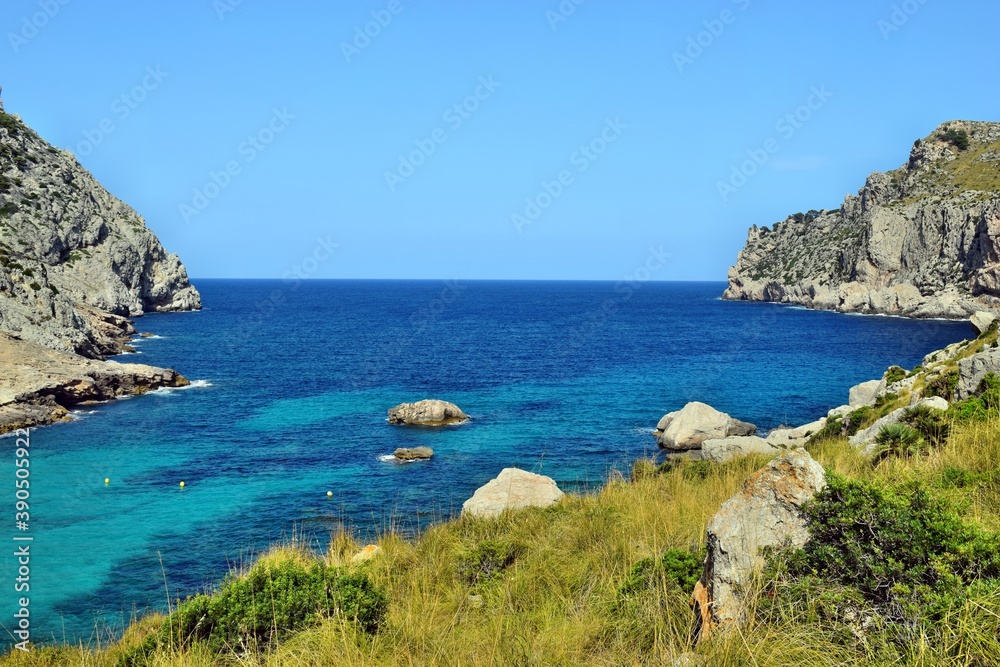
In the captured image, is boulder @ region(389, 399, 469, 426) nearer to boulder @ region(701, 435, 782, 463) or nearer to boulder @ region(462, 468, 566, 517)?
boulder @ region(701, 435, 782, 463)

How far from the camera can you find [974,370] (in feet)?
43.3

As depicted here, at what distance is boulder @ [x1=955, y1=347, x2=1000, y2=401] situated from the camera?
12812 mm

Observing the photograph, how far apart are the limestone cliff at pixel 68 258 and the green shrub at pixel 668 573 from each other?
2235 inches

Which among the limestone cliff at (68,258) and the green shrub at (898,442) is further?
the limestone cliff at (68,258)

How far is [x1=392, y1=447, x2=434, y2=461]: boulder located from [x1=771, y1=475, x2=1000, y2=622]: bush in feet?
101

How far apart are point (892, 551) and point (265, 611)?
566cm

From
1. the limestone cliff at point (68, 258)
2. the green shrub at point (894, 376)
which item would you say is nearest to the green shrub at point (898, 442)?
the green shrub at point (894, 376)

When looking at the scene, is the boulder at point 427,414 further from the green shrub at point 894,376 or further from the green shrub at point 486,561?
the green shrub at point 486,561

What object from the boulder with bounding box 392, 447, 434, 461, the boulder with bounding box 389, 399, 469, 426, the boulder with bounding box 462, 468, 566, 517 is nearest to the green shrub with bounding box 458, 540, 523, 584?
the boulder with bounding box 462, 468, 566, 517

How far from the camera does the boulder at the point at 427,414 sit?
139 feet

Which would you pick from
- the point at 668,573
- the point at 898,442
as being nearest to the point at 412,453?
the point at 898,442

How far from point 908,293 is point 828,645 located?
140 metres

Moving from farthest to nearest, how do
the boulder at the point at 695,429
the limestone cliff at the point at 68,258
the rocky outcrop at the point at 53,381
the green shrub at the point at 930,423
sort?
the limestone cliff at the point at 68,258, the rocky outcrop at the point at 53,381, the boulder at the point at 695,429, the green shrub at the point at 930,423

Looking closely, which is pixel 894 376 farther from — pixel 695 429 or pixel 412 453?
pixel 412 453
